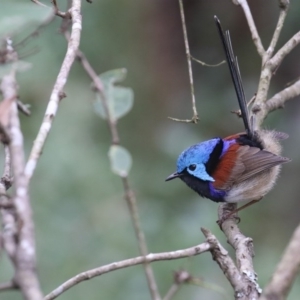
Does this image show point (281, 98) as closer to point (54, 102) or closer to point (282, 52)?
point (282, 52)

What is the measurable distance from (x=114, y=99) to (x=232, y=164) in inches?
103

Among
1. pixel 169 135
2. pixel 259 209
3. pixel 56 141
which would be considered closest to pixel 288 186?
pixel 259 209

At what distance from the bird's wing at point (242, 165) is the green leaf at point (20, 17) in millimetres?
2468

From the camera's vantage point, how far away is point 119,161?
5.17 feet

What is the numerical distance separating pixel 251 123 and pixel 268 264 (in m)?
1.15

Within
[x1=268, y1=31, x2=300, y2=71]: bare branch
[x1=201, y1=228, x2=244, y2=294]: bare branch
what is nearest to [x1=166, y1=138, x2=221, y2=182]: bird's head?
[x1=268, y1=31, x2=300, y2=71]: bare branch

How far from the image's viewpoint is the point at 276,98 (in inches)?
151

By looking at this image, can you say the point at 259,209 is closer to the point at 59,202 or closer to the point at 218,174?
the point at 218,174

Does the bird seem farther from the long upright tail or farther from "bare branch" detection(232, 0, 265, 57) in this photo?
"bare branch" detection(232, 0, 265, 57)

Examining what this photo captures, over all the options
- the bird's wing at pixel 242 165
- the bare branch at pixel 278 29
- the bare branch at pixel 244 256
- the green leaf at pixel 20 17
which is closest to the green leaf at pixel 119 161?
the green leaf at pixel 20 17

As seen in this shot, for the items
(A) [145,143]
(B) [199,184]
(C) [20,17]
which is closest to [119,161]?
(C) [20,17]

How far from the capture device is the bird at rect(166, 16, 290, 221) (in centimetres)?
409

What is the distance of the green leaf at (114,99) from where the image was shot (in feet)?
5.55

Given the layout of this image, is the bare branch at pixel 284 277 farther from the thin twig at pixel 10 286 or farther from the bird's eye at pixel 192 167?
the bird's eye at pixel 192 167
